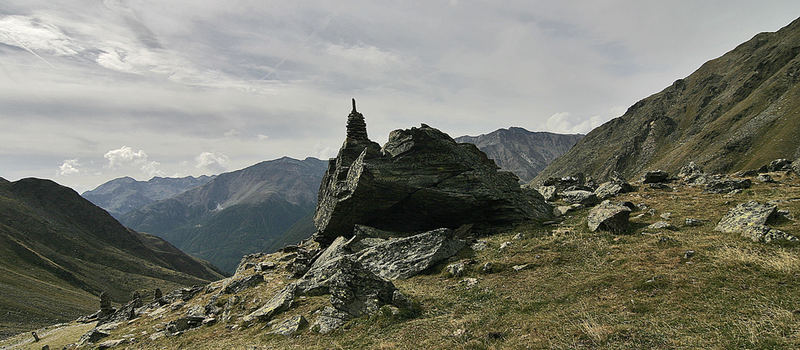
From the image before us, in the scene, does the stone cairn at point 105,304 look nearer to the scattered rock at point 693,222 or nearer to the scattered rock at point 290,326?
the scattered rock at point 290,326

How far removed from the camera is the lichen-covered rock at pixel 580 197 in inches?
1523

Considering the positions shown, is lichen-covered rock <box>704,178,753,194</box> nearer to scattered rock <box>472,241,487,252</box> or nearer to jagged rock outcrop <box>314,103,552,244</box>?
jagged rock outcrop <box>314,103,552,244</box>

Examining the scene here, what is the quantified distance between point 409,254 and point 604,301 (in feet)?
49.7

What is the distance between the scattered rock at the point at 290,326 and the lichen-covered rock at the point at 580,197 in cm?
3395

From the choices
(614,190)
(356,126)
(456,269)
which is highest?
(356,126)

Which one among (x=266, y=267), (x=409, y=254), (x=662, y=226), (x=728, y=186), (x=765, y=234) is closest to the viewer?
(x=765, y=234)

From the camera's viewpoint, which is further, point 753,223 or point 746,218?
point 746,218

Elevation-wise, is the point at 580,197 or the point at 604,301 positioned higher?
the point at 580,197

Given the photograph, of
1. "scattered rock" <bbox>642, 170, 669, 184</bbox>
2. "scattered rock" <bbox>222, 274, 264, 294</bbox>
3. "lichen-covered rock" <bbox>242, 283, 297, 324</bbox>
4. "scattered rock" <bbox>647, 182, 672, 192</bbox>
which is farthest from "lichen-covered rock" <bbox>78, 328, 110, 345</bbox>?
"scattered rock" <bbox>642, 170, 669, 184</bbox>

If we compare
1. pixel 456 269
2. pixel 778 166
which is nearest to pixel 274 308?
pixel 456 269

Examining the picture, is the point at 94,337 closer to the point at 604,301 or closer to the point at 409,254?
the point at 409,254

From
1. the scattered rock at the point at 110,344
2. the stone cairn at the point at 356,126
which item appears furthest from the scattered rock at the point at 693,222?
the scattered rock at the point at 110,344

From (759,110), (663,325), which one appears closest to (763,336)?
(663,325)

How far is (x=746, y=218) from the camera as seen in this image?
2034 centimetres
